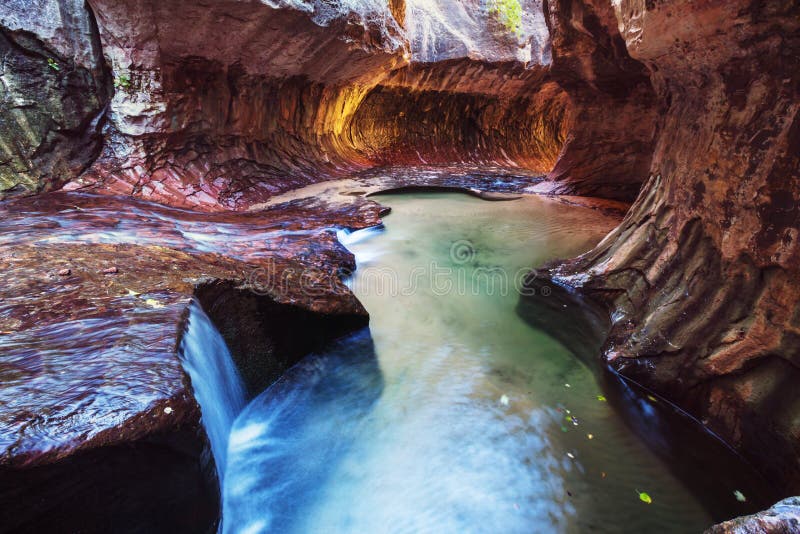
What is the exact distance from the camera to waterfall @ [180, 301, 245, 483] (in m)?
2.11

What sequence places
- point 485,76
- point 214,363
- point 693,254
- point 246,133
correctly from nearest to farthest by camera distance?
point 214,363 → point 693,254 → point 246,133 → point 485,76

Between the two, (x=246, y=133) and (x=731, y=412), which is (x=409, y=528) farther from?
(x=246, y=133)

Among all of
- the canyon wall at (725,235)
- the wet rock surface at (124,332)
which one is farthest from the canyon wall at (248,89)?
the canyon wall at (725,235)

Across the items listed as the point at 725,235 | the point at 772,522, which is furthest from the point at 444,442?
the point at 725,235

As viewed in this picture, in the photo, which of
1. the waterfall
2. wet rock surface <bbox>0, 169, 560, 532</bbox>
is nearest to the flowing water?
the waterfall

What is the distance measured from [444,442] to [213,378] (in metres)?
1.47

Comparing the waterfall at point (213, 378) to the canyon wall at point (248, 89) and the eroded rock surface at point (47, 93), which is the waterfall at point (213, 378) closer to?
the canyon wall at point (248, 89)

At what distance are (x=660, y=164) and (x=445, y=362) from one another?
2.72 m

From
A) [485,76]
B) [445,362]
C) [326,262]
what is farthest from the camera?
[485,76]

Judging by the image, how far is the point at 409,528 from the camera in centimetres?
217

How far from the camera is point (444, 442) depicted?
2701 millimetres

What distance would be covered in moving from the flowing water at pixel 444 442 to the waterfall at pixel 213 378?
0.16 m

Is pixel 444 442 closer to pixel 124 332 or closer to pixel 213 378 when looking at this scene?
pixel 213 378

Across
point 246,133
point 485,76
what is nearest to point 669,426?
point 246,133
